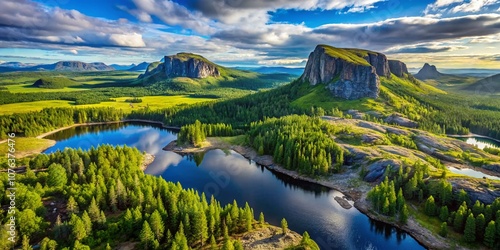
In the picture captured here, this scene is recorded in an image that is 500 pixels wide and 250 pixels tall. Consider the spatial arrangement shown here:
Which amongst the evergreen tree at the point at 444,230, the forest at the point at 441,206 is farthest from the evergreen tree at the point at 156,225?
the evergreen tree at the point at 444,230

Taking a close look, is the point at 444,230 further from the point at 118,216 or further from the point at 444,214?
the point at 118,216

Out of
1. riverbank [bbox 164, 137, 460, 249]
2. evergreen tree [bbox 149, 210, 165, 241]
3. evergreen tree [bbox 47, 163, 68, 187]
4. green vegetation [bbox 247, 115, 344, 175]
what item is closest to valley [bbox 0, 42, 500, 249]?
evergreen tree [bbox 149, 210, 165, 241]

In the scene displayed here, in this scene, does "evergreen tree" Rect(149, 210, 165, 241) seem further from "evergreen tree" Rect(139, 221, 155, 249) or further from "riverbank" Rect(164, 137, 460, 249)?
"riverbank" Rect(164, 137, 460, 249)

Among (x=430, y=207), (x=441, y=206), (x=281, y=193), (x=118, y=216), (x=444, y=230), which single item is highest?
(x=430, y=207)

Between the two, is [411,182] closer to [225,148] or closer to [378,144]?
[378,144]

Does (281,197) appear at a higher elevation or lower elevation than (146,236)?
lower

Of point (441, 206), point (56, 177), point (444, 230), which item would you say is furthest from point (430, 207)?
point (56, 177)
